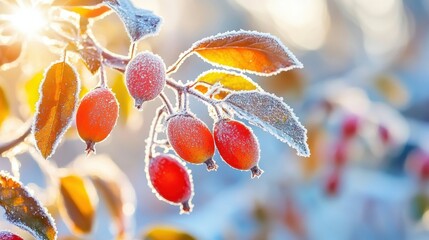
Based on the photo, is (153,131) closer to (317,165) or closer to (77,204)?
(77,204)

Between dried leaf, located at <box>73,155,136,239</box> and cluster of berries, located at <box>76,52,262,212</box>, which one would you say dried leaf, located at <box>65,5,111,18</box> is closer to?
cluster of berries, located at <box>76,52,262,212</box>

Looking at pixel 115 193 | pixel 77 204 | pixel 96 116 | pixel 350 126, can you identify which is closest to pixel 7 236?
pixel 96 116

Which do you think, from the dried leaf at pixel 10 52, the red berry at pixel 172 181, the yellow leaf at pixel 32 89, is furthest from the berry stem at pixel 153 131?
the yellow leaf at pixel 32 89

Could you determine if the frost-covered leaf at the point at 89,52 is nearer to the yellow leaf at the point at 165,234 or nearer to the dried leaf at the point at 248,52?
the dried leaf at the point at 248,52

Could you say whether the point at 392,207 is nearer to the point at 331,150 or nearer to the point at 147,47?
the point at 331,150

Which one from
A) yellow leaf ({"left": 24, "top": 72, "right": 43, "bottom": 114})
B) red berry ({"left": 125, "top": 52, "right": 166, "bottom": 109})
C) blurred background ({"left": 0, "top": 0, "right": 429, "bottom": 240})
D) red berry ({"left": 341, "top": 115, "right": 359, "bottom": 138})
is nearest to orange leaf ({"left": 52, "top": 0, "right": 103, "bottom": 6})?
red berry ({"left": 125, "top": 52, "right": 166, "bottom": 109})

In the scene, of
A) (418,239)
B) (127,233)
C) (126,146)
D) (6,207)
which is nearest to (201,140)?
(6,207)

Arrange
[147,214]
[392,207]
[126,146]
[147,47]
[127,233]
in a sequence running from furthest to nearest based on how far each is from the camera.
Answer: [126,146] < [147,214] < [392,207] < [147,47] < [127,233]
